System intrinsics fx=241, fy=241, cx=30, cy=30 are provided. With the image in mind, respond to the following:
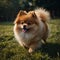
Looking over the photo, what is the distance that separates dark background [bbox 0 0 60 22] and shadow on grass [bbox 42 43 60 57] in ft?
71.3

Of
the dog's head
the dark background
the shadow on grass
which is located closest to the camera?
the shadow on grass

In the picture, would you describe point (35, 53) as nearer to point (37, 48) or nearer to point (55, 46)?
point (37, 48)

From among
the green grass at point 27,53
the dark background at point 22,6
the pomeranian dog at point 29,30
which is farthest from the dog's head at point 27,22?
the dark background at point 22,6

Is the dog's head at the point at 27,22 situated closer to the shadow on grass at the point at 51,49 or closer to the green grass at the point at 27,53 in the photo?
the green grass at the point at 27,53

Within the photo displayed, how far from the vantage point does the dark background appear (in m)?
31.3

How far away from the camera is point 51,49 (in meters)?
Result: 8.70

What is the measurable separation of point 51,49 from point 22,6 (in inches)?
1023

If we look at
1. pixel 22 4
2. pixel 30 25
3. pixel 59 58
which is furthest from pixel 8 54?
pixel 22 4

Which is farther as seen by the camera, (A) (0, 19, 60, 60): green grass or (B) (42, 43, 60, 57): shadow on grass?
(B) (42, 43, 60, 57): shadow on grass

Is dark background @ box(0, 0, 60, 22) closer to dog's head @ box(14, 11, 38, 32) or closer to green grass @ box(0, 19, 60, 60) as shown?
green grass @ box(0, 19, 60, 60)

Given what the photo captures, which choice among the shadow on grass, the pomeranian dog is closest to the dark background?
the shadow on grass

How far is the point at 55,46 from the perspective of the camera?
913 centimetres

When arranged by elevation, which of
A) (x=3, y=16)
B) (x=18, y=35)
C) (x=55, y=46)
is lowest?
(x=3, y=16)

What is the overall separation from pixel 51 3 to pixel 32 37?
2323 centimetres
